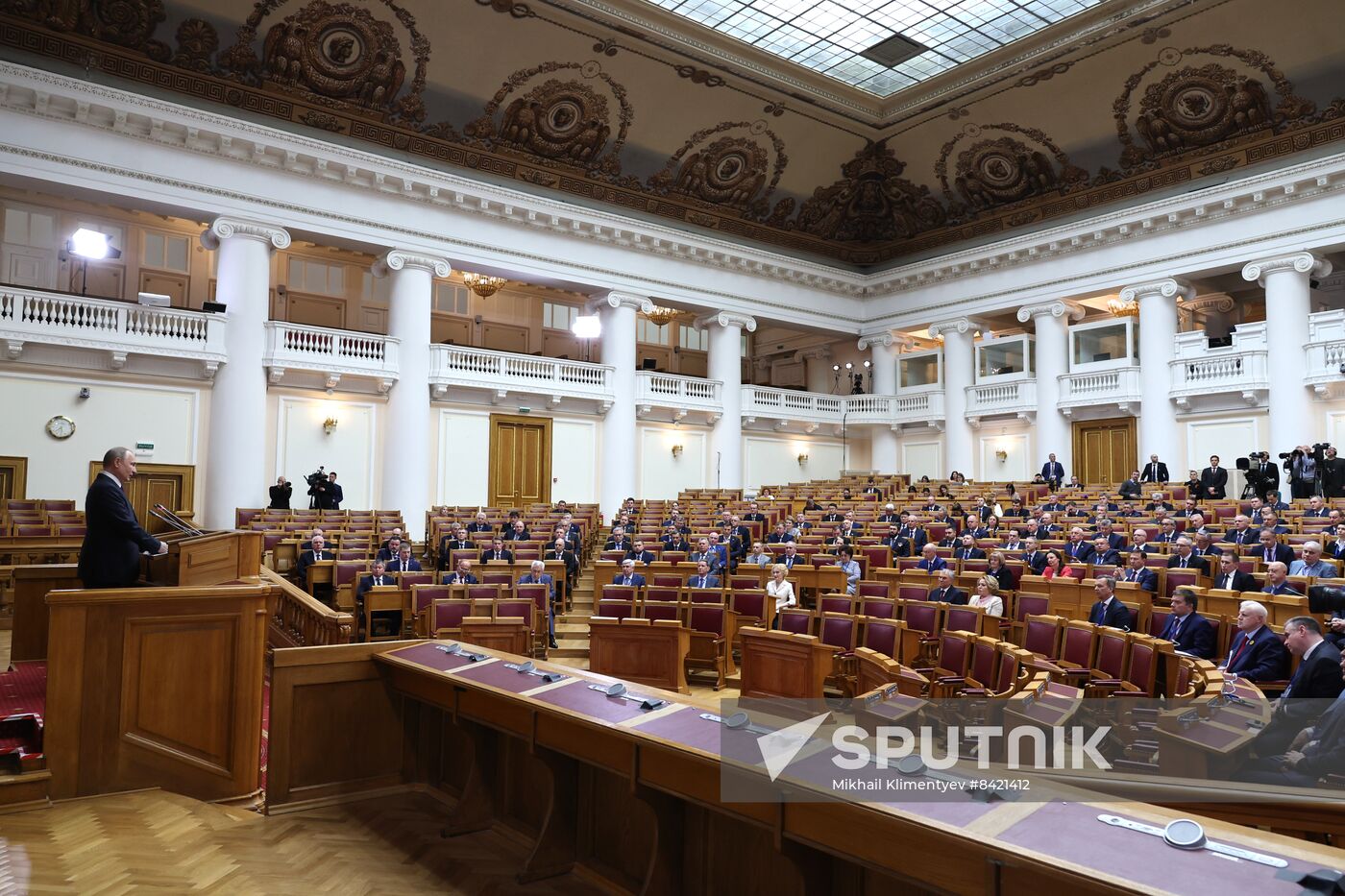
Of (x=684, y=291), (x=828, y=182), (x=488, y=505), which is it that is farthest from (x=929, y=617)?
(x=828, y=182)

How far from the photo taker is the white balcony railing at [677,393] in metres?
18.2

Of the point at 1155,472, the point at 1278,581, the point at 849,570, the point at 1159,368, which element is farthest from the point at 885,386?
the point at 1278,581

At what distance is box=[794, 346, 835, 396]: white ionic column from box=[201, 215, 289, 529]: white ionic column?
44.7 ft

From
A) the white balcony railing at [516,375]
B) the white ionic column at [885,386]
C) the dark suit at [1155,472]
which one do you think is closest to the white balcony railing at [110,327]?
the white balcony railing at [516,375]

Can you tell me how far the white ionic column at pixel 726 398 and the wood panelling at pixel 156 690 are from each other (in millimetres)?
15611

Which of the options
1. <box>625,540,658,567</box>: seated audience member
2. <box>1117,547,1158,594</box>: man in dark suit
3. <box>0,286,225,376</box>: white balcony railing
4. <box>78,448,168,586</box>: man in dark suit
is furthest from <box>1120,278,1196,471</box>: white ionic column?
<box>78,448,168,586</box>: man in dark suit

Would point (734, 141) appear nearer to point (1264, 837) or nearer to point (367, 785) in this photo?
point (367, 785)

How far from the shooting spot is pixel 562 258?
1720 cm

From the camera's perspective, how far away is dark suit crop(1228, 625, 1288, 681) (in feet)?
16.3

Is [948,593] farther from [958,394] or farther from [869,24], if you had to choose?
[958,394]

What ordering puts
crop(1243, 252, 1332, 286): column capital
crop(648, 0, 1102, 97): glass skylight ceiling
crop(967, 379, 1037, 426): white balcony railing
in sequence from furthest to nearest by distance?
crop(967, 379, 1037, 426): white balcony railing < crop(648, 0, 1102, 97): glass skylight ceiling < crop(1243, 252, 1332, 286): column capital

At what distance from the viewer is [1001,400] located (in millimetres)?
19266

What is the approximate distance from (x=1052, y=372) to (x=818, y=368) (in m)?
6.56

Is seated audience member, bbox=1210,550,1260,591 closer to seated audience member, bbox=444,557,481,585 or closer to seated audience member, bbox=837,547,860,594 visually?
seated audience member, bbox=837,547,860,594
